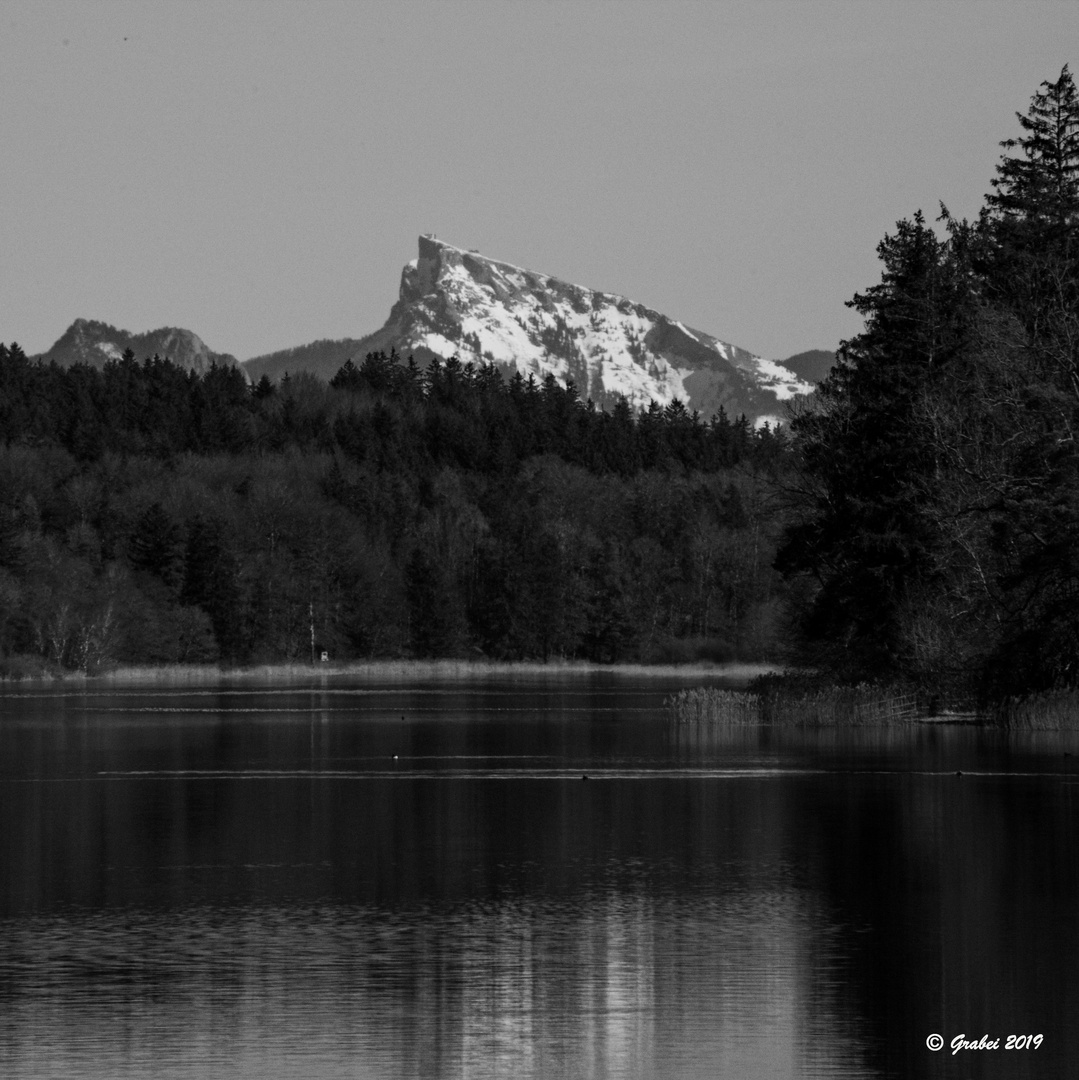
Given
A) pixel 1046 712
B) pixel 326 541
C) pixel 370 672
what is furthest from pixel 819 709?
pixel 326 541

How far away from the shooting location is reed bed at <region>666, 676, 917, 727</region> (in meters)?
62.6

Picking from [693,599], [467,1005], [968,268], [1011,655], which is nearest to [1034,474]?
[1011,655]

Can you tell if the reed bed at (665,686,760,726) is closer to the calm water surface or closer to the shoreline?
the calm water surface

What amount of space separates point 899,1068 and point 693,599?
153 m

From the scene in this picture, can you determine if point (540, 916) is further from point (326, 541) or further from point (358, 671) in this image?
point (326, 541)

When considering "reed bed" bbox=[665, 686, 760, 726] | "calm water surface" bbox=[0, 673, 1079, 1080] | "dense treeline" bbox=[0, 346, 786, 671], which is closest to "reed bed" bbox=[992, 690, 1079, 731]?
"calm water surface" bbox=[0, 673, 1079, 1080]

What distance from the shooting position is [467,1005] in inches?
697

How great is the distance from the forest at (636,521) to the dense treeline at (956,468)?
0.44ft

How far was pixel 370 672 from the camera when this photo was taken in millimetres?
132625

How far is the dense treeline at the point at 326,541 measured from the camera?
12812 cm

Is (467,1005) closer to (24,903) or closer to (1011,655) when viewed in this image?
(24,903)

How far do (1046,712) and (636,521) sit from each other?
127 m

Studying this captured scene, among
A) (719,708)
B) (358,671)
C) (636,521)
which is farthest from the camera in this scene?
(636,521)

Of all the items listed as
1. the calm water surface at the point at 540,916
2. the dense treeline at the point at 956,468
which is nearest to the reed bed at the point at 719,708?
the dense treeline at the point at 956,468
